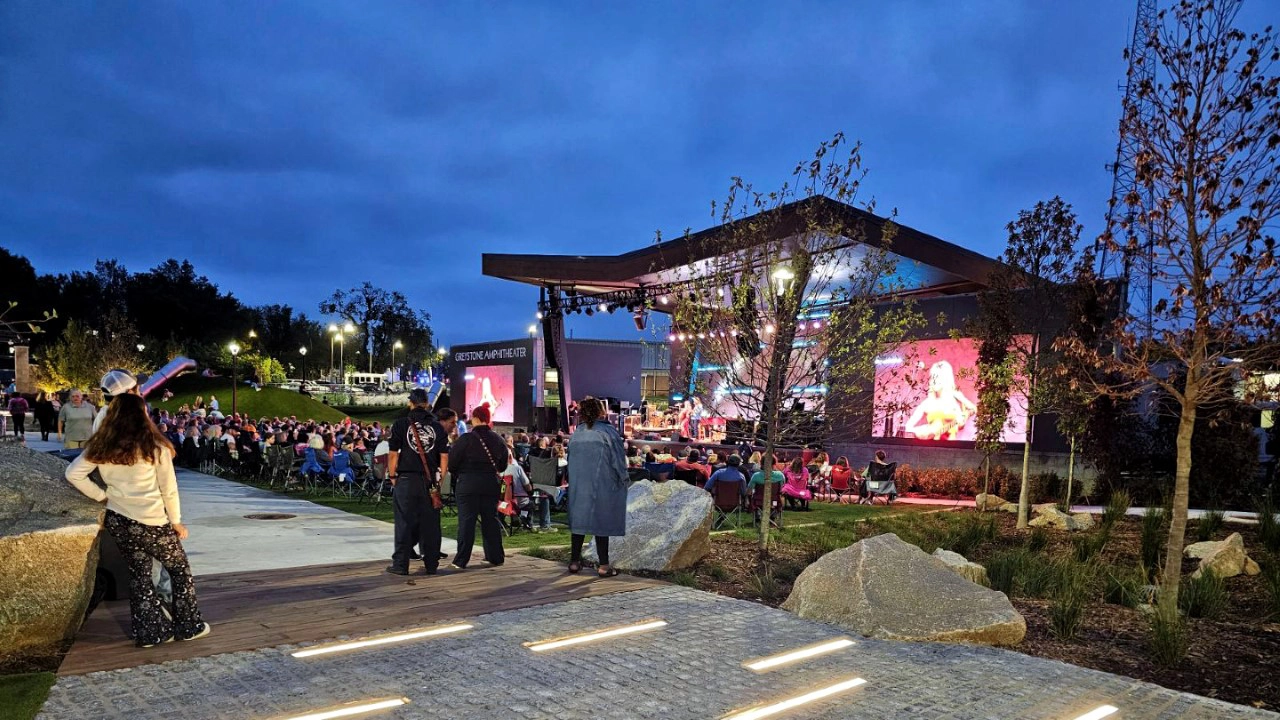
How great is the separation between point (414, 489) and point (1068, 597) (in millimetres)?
5196

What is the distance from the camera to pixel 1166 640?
4.96 m

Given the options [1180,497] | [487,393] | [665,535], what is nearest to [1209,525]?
[1180,497]

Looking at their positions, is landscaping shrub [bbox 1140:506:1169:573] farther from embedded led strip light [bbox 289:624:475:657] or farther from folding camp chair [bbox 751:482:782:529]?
embedded led strip light [bbox 289:624:475:657]

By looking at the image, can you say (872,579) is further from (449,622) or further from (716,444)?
(716,444)

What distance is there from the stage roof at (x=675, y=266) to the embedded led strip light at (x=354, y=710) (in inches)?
403

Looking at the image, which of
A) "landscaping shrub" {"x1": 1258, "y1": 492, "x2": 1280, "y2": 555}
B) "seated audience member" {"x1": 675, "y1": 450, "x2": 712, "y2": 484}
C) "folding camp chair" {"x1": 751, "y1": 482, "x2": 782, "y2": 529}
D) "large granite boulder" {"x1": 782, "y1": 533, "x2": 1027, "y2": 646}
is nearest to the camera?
"large granite boulder" {"x1": 782, "y1": 533, "x2": 1027, "y2": 646}

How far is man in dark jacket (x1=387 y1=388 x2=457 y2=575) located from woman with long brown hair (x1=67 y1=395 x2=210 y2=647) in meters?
2.37

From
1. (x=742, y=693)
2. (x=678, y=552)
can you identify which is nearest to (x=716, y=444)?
(x=678, y=552)

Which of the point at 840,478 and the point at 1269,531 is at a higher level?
the point at 1269,531

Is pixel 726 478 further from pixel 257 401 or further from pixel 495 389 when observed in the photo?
pixel 257 401

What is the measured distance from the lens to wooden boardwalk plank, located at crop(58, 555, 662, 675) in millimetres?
4641

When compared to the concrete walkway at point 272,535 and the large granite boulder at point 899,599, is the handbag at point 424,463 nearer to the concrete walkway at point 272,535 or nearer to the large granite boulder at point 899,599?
the concrete walkway at point 272,535

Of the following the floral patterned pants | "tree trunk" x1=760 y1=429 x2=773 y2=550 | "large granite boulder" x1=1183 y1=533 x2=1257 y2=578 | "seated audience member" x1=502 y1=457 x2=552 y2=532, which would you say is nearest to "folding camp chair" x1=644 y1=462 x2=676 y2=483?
"seated audience member" x1=502 y1=457 x2=552 y2=532

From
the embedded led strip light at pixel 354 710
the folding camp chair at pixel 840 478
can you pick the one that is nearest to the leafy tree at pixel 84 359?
the folding camp chair at pixel 840 478
